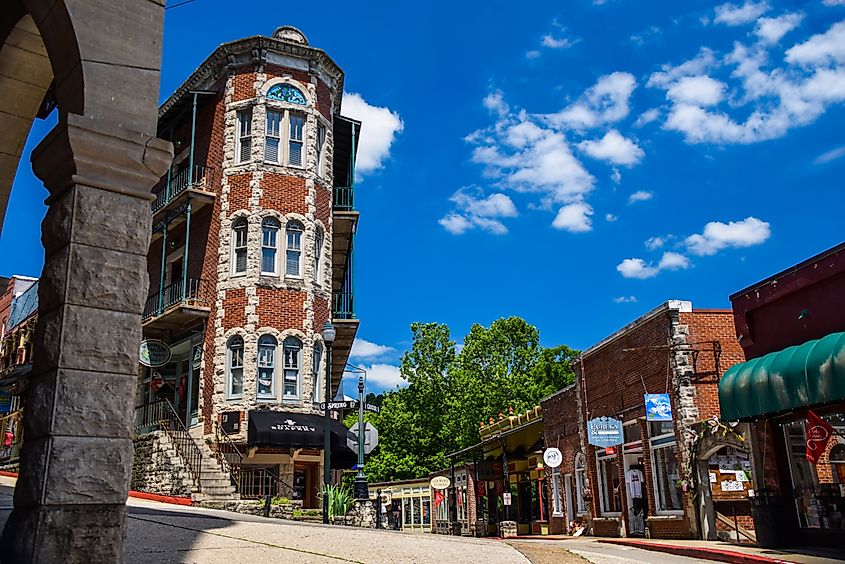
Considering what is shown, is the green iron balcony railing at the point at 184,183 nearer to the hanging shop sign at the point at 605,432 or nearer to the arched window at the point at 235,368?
the arched window at the point at 235,368

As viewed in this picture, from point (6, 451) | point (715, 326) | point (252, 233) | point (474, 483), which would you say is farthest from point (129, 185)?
point (474, 483)

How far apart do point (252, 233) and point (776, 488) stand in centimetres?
1685

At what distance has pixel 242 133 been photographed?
85.9ft

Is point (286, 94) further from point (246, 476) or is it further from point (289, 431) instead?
point (246, 476)

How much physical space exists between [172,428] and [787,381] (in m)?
19.0

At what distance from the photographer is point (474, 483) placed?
4272cm

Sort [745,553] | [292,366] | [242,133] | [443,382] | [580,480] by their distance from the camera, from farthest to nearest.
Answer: [443,382] → [580,480] → [242,133] → [292,366] → [745,553]

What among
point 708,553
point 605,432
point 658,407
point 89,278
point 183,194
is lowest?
point 708,553

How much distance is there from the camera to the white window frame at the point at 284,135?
2581 cm

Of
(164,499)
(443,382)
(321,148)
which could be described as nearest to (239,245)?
(321,148)

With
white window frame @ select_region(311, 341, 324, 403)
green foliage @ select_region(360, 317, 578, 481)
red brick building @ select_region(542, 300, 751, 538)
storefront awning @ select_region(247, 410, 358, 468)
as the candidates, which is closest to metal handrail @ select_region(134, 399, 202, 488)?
storefront awning @ select_region(247, 410, 358, 468)

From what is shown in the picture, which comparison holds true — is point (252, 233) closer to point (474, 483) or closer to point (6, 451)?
point (6, 451)

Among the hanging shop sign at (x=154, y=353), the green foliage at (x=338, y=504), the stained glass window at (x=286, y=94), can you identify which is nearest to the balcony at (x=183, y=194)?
the stained glass window at (x=286, y=94)

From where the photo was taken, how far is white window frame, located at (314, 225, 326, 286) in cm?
2596
